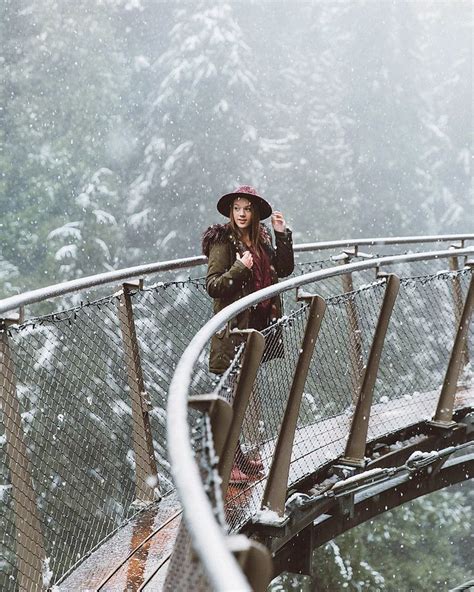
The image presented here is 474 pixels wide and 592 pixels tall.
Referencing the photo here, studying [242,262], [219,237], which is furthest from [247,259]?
[219,237]

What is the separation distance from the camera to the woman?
459 centimetres

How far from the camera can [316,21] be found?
2811 cm

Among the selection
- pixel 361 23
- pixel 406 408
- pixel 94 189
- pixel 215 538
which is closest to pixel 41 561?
pixel 215 538

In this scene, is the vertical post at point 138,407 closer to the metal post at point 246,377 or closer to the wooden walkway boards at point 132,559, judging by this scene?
the wooden walkway boards at point 132,559

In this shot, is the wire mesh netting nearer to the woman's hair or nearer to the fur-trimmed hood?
the fur-trimmed hood

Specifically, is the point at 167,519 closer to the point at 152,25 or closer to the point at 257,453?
the point at 257,453

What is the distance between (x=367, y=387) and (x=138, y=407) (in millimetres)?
1181

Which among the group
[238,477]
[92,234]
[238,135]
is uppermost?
[238,135]

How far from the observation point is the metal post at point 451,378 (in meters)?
5.97

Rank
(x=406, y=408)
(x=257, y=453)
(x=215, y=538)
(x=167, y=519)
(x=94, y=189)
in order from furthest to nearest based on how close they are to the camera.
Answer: (x=94, y=189) < (x=406, y=408) < (x=257, y=453) < (x=167, y=519) < (x=215, y=538)

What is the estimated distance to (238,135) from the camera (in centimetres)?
2467

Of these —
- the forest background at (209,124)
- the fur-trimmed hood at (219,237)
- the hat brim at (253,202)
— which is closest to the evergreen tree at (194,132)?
the forest background at (209,124)

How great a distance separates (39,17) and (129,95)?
259cm

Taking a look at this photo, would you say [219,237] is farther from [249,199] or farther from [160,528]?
[160,528]
